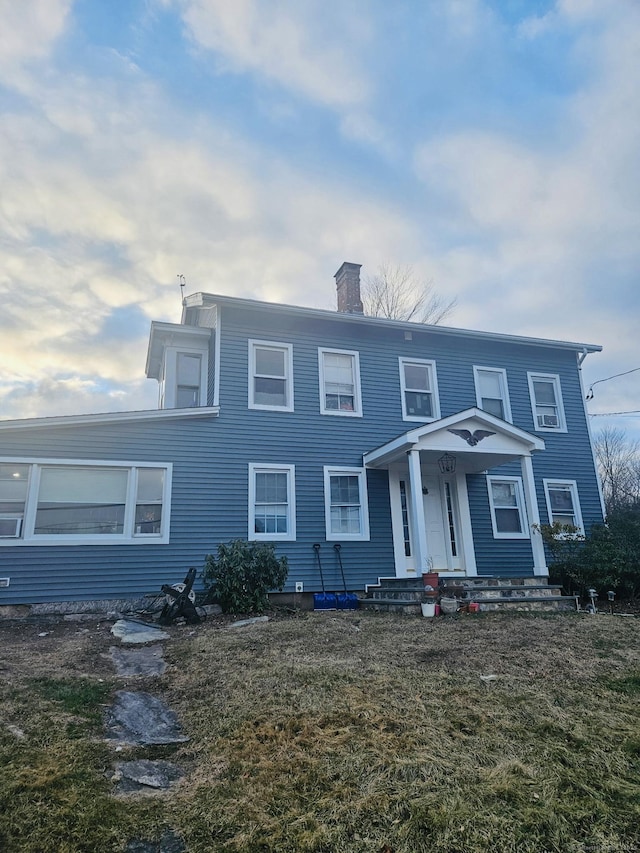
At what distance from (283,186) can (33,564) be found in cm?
943

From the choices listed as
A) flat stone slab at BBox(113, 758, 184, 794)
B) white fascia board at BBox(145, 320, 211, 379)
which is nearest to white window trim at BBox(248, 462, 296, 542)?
white fascia board at BBox(145, 320, 211, 379)

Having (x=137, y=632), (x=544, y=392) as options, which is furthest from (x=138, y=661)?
(x=544, y=392)

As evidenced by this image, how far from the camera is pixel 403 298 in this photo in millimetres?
23047

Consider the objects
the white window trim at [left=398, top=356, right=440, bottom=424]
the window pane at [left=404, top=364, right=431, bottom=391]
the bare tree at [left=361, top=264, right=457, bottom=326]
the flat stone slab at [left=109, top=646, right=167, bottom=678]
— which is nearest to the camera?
the flat stone slab at [left=109, top=646, right=167, bottom=678]

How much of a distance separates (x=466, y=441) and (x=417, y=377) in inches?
109

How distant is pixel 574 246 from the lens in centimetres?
1523

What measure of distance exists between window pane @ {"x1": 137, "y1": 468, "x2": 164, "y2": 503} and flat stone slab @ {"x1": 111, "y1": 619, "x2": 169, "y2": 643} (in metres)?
2.38

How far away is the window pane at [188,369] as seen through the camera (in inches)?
481

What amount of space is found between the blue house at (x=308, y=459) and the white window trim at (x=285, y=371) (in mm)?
33

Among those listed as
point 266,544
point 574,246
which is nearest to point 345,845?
point 266,544

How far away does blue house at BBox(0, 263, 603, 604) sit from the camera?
9.69 meters

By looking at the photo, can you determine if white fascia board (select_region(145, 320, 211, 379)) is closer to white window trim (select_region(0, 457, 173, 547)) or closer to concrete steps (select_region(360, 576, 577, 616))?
white window trim (select_region(0, 457, 173, 547))

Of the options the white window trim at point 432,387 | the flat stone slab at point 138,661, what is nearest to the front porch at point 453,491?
the white window trim at point 432,387

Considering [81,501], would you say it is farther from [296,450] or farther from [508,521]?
[508,521]
